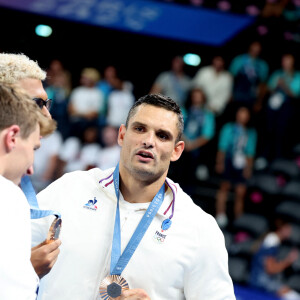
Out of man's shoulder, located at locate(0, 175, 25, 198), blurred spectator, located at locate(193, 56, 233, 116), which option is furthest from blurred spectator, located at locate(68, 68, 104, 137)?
man's shoulder, located at locate(0, 175, 25, 198)

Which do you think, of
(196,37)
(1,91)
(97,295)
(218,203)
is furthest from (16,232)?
(196,37)

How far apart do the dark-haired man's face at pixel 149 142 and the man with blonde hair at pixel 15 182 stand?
92 cm

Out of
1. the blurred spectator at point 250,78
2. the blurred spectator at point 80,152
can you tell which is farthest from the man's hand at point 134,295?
the blurred spectator at point 250,78

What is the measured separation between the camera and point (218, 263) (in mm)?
3193

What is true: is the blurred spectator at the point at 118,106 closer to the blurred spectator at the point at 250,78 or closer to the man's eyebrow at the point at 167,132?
the blurred spectator at the point at 250,78

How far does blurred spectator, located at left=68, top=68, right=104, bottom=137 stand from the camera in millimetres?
10078

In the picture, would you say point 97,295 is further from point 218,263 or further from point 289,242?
point 289,242

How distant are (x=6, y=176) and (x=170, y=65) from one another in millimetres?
9842

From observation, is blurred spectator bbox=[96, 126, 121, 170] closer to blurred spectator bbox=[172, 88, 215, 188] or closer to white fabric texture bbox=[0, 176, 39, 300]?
blurred spectator bbox=[172, 88, 215, 188]

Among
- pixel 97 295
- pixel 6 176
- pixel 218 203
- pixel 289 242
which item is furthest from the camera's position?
pixel 218 203

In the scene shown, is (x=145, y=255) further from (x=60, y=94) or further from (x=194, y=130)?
(x=60, y=94)

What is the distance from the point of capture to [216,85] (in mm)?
10320

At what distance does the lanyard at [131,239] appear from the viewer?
3145 mm

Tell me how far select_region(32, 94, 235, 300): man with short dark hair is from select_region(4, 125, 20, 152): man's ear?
1090 mm
